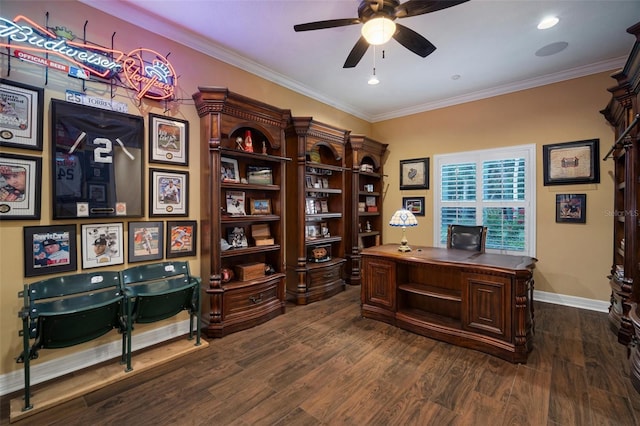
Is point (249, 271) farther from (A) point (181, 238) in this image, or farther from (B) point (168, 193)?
(B) point (168, 193)

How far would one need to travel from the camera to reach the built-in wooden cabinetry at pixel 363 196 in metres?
4.93

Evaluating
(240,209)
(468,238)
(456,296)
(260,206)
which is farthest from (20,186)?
(468,238)

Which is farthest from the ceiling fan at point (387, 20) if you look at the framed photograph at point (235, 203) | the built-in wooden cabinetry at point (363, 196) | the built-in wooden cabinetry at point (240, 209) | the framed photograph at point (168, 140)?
the built-in wooden cabinetry at point (363, 196)

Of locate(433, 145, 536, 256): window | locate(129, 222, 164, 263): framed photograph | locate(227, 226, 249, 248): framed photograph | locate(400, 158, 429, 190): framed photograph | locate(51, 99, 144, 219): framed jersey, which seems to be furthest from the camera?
locate(400, 158, 429, 190): framed photograph

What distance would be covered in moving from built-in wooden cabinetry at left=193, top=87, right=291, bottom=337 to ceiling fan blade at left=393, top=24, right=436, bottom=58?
1.63 m

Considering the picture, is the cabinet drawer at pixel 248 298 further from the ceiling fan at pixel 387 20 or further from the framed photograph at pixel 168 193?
the ceiling fan at pixel 387 20

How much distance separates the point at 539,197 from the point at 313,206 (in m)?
3.35

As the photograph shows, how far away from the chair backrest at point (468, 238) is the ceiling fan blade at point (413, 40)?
7.66 ft

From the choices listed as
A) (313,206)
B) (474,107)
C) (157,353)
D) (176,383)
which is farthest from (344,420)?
(474,107)

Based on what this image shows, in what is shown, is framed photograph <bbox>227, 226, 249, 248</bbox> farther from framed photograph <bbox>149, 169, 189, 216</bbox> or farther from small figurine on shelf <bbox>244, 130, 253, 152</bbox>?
small figurine on shelf <bbox>244, 130, 253, 152</bbox>

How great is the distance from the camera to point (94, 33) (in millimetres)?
2514

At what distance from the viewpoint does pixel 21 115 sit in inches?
84.9

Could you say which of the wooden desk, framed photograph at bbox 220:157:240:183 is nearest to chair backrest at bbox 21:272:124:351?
framed photograph at bbox 220:157:240:183

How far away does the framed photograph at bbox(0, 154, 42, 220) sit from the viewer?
6.89ft
